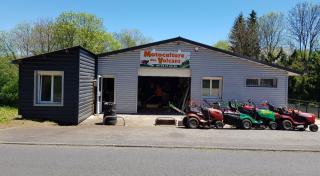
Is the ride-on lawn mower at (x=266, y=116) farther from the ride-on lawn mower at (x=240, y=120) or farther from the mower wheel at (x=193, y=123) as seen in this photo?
the mower wheel at (x=193, y=123)

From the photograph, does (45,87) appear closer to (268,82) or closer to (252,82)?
(252,82)

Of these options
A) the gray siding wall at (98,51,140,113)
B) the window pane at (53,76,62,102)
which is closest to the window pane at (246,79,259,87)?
the gray siding wall at (98,51,140,113)

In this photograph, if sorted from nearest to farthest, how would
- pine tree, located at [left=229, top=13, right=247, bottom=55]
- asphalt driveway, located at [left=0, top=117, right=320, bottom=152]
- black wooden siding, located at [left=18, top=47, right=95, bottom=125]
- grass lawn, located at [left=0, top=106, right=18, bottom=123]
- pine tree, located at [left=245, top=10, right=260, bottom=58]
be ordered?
asphalt driveway, located at [left=0, top=117, right=320, bottom=152] → grass lawn, located at [left=0, top=106, right=18, bottom=123] → black wooden siding, located at [left=18, top=47, right=95, bottom=125] → pine tree, located at [left=245, top=10, right=260, bottom=58] → pine tree, located at [left=229, top=13, right=247, bottom=55]

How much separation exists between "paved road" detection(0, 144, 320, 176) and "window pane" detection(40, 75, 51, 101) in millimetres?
7128

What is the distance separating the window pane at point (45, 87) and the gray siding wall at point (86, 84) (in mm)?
1426

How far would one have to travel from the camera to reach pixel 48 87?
729 inches

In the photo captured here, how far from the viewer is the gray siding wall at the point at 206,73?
23.5 meters

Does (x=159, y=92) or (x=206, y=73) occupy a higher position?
(x=206, y=73)

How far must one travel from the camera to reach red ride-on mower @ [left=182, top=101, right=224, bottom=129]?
675 inches

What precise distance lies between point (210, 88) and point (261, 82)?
9.87ft

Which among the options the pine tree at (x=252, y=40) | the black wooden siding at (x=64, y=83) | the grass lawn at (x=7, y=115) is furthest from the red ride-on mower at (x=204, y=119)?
the pine tree at (x=252, y=40)

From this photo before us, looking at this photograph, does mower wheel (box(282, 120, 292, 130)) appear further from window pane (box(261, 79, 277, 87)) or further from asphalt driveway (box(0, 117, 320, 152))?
window pane (box(261, 79, 277, 87))

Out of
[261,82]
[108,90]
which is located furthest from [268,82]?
[108,90]

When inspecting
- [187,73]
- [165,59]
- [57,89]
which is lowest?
[57,89]
